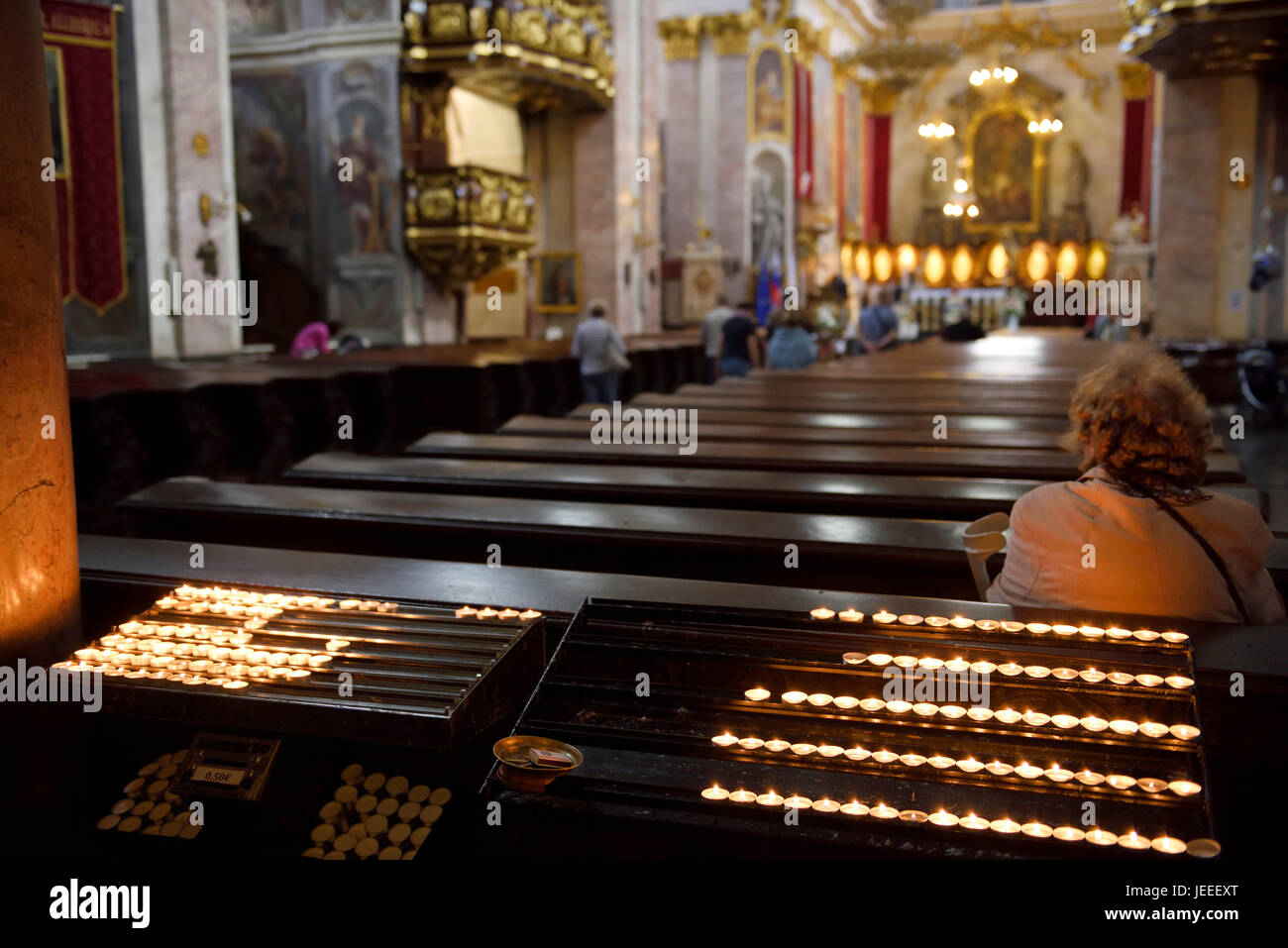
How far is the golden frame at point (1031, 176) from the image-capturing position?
27.8m

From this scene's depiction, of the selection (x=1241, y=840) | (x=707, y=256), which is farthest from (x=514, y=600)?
(x=707, y=256)

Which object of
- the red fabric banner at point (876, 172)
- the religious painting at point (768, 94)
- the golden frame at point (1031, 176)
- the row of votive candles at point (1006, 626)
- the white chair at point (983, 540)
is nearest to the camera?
the row of votive candles at point (1006, 626)

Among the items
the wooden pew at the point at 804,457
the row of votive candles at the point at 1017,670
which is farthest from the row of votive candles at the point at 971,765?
the wooden pew at the point at 804,457

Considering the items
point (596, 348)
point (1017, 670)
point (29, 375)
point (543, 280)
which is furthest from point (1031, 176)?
point (29, 375)

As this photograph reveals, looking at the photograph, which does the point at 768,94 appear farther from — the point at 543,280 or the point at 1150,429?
the point at 1150,429

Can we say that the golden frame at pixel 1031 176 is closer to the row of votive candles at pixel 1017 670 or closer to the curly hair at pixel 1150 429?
the curly hair at pixel 1150 429

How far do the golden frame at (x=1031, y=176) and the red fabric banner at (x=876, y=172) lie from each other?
2.06m

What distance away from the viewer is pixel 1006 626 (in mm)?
2066

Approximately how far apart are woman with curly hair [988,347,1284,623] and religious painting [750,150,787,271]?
20142 mm

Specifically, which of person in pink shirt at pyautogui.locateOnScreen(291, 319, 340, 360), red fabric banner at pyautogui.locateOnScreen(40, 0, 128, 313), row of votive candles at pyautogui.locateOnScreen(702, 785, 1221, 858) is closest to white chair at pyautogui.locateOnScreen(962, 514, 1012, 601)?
row of votive candles at pyautogui.locateOnScreen(702, 785, 1221, 858)

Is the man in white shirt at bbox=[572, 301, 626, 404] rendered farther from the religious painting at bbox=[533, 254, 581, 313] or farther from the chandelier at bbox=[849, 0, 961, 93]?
the chandelier at bbox=[849, 0, 961, 93]

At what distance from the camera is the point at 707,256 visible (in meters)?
21.1

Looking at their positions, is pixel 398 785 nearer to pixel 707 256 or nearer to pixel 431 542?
pixel 431 542
